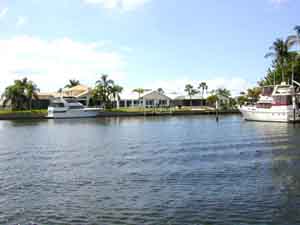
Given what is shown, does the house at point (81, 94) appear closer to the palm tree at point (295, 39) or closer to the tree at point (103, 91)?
the tree at point (103, 91)

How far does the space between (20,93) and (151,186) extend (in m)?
85.5

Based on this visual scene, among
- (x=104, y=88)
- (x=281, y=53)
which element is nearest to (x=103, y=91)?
(x=104, y=88)

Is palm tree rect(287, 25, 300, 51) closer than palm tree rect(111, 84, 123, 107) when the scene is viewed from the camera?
Yes

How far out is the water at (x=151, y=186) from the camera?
43.6 feet

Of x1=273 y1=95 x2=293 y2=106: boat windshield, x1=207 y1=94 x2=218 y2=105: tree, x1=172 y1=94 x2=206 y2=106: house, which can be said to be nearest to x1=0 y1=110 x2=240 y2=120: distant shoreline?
x1=207 y1=94 x2=218 y2=105: tree

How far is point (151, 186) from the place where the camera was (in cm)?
1745

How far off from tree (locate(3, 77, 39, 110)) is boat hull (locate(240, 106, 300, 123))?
172 feet

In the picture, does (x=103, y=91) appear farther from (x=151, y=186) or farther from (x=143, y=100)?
(x=151, y=186)

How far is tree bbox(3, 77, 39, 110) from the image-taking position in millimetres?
95875

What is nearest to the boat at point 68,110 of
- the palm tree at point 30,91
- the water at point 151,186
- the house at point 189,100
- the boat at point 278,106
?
the palm tree at point 30,91

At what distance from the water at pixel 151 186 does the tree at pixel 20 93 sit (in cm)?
6930

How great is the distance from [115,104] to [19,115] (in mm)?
31647

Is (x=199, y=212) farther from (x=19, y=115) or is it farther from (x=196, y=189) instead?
(x=19, y=115)

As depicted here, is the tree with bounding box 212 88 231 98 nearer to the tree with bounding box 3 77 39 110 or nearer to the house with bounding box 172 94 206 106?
the house with bounding box 172 94 206 106
